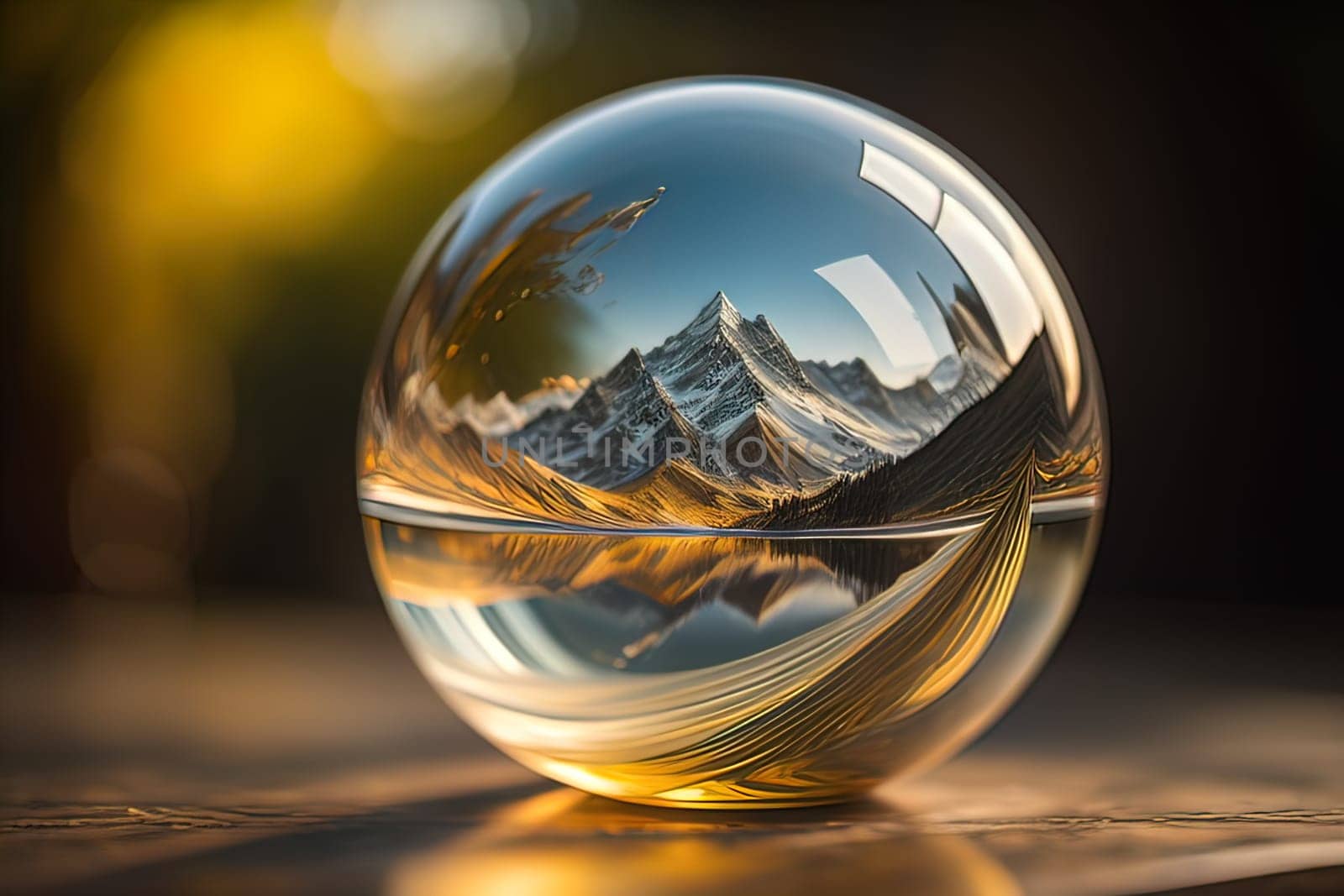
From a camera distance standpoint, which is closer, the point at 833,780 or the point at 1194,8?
the point at 833,780

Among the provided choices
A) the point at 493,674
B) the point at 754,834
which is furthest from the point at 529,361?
the point at 754,834

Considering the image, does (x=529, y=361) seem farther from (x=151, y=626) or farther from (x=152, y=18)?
(x=152, y=18)

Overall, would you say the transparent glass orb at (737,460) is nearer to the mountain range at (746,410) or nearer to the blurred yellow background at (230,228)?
the mountain range at (746,410)

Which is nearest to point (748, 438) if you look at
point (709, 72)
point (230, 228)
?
point (709, 72)

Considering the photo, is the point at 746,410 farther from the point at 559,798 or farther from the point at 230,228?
the point at 230,228

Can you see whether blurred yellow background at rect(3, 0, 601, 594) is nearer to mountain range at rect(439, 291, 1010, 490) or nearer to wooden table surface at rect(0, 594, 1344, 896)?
wooden table surface at rect(0, 594, 1344, 896)

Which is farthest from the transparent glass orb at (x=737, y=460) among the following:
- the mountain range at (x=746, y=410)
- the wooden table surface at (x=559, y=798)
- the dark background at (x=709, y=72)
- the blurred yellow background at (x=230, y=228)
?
the blurred yellow background at (x=230, y=228)
